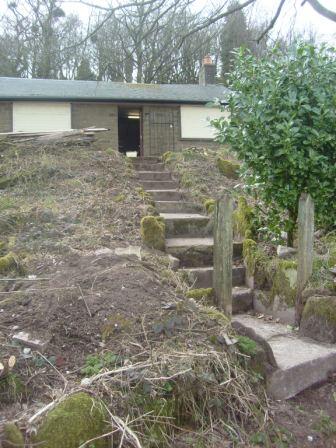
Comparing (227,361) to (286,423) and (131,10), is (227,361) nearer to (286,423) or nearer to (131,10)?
(286,423)

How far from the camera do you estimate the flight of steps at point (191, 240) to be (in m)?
4.41

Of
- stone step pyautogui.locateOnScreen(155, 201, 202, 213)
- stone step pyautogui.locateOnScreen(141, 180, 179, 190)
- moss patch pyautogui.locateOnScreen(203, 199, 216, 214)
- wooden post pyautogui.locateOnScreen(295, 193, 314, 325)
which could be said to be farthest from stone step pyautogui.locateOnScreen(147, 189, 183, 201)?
wooden post pyautogui.locateOnScreen(295, 193, 314, 325)

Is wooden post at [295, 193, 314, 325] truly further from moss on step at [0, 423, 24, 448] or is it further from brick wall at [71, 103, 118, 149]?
brick wall at [71, 103, 118, 149]

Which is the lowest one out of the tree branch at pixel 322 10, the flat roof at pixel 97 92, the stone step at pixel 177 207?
the stone step at pixel 177 207

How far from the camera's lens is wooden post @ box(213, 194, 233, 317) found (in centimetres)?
323

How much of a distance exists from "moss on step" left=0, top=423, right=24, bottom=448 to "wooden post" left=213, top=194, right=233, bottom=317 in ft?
6.19

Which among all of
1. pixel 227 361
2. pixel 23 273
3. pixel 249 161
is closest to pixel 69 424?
pixel 227 361

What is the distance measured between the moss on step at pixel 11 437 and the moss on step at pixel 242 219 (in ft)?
11.9

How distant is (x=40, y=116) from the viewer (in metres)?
13.7

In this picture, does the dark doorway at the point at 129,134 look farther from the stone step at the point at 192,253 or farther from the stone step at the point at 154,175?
the stone step at the point at 192,253

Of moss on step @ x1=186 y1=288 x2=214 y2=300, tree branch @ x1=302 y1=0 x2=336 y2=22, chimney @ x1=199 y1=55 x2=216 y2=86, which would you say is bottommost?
moss on step @ x1=186 y1=288 x2=214 y2=300

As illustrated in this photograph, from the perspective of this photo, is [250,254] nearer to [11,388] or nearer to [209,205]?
[209,205]

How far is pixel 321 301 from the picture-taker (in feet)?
11.5

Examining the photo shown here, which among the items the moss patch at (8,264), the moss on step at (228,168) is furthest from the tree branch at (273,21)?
the moss patch at (8,264)
